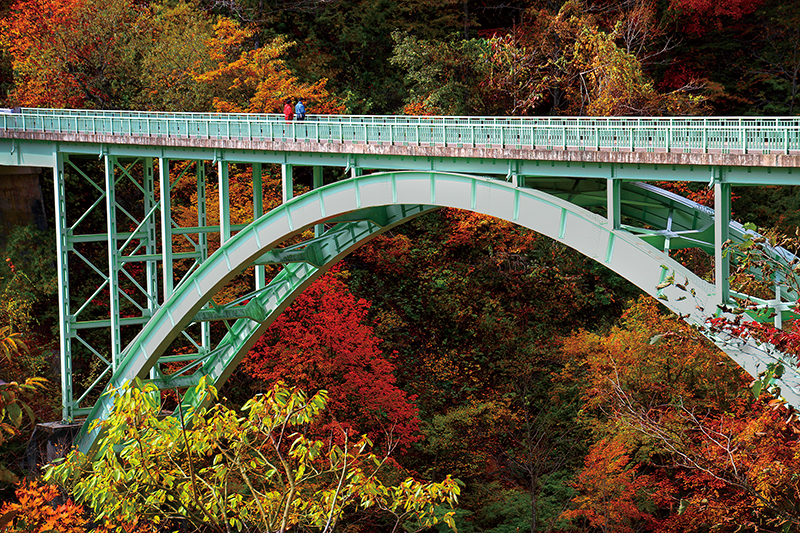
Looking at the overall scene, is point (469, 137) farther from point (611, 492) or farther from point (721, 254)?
point (611, 492)

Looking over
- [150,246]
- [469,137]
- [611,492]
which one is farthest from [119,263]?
[611,492]

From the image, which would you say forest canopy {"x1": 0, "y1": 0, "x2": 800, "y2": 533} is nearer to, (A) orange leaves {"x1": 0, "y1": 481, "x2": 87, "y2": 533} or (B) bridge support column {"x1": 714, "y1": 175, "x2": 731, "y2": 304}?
(A) orange leaves {"x1": 0, "y1": 481, "x2": 87, "y2": 533}

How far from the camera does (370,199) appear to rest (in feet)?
66.8

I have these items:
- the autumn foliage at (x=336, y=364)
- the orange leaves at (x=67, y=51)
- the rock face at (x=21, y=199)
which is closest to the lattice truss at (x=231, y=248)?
the rock face at (x=21, y=199)

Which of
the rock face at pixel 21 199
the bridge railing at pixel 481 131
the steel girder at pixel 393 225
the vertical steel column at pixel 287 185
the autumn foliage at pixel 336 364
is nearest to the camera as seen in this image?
the bridge railing at pixel 481 131

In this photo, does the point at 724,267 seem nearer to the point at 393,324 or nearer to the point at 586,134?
the point at 586,134

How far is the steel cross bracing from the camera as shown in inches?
567

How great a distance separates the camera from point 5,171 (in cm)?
3105

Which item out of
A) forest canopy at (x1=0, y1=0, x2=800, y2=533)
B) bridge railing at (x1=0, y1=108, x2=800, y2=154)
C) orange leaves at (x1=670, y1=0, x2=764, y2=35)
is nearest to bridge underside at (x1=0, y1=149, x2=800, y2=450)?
bridge railing at (x1=0, y1=108, x2=800, y2=154)

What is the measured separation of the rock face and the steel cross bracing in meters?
2.37

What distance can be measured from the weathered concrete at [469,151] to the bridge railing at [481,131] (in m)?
0.12

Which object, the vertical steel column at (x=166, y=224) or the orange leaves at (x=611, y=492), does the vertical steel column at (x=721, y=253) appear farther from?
the vertical steel column at (x=166, y=224)

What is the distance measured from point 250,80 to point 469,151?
19.5 metres

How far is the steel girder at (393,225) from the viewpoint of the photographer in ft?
48.2
